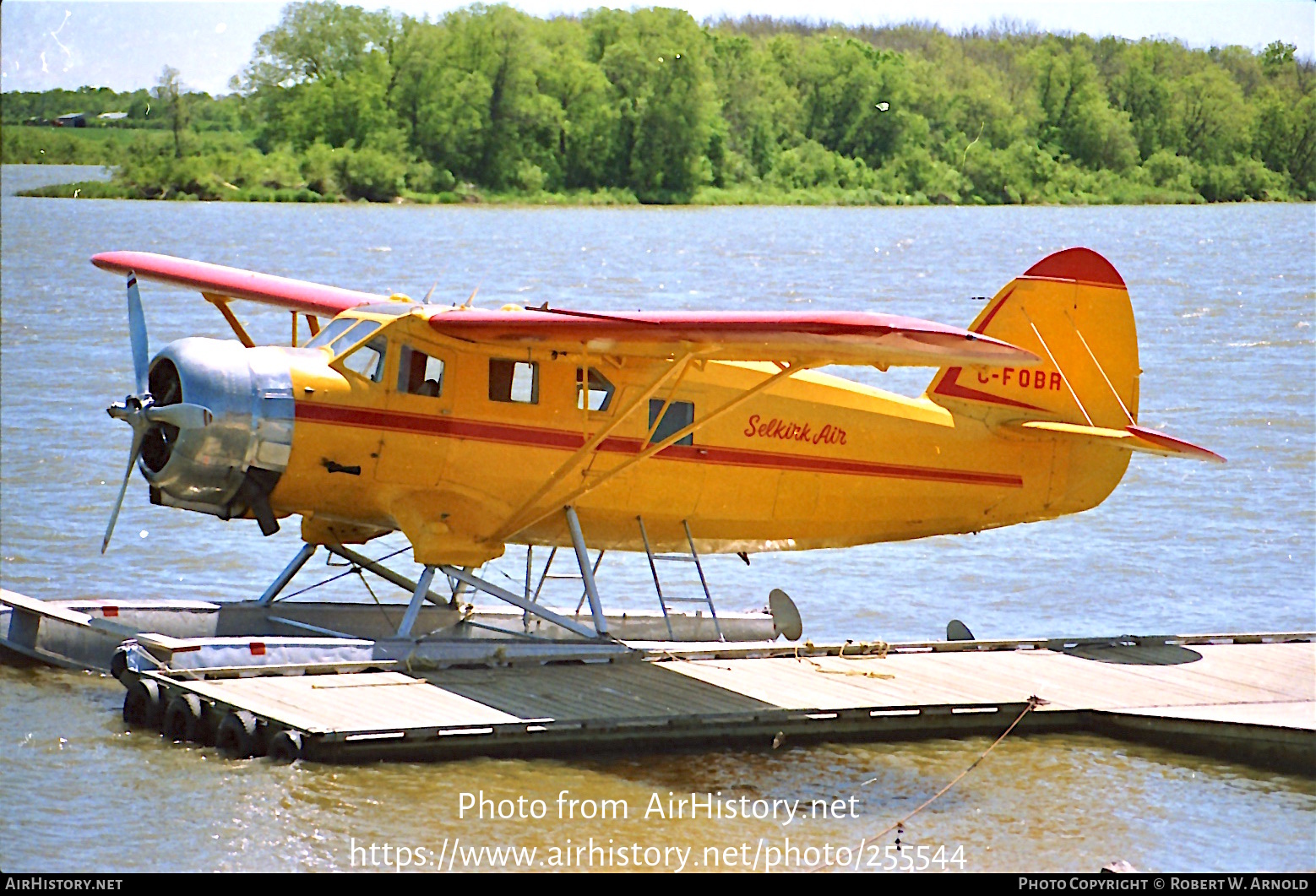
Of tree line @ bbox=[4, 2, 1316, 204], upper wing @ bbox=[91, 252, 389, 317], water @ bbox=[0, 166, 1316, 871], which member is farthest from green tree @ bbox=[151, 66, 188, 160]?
upper wing @ bbox=[91, 252, 389, 317]

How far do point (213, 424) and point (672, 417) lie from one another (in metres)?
2.80

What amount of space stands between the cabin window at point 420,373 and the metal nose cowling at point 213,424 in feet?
2.20

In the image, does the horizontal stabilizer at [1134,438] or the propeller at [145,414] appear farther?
the horizontal stabilizer at [1134,438]

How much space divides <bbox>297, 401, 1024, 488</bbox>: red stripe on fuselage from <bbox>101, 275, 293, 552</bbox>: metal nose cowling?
24cm

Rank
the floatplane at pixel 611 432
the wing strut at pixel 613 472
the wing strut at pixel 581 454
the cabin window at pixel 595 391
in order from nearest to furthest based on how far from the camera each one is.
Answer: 1. the floatplane at pixel 611 432
2. the wing strut at pixel 581 454
3. the wing strut at pixel 613 472
4. the cabin window at pixel 595 391

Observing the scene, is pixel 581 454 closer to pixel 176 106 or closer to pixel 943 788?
pixel 943 788

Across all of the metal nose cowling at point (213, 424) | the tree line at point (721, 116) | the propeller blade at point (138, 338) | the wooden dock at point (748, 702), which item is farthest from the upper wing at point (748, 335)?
the tree line at point (721, 116)

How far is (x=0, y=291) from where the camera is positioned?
40531 millimetres

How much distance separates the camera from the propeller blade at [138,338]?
1078 centimetres

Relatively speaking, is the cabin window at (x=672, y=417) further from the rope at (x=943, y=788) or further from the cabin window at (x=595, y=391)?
the rope at (x=943, y=788)

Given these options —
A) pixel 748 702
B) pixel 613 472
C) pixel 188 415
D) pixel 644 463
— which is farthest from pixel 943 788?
pixel 188 415

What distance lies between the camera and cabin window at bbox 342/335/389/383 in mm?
10898

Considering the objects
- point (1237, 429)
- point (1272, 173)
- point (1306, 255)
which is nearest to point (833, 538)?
point (1237, 429)

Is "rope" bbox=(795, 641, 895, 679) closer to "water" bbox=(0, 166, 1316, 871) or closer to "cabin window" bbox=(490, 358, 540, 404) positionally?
"water" bbox=(0, 166, 1316, 871)
